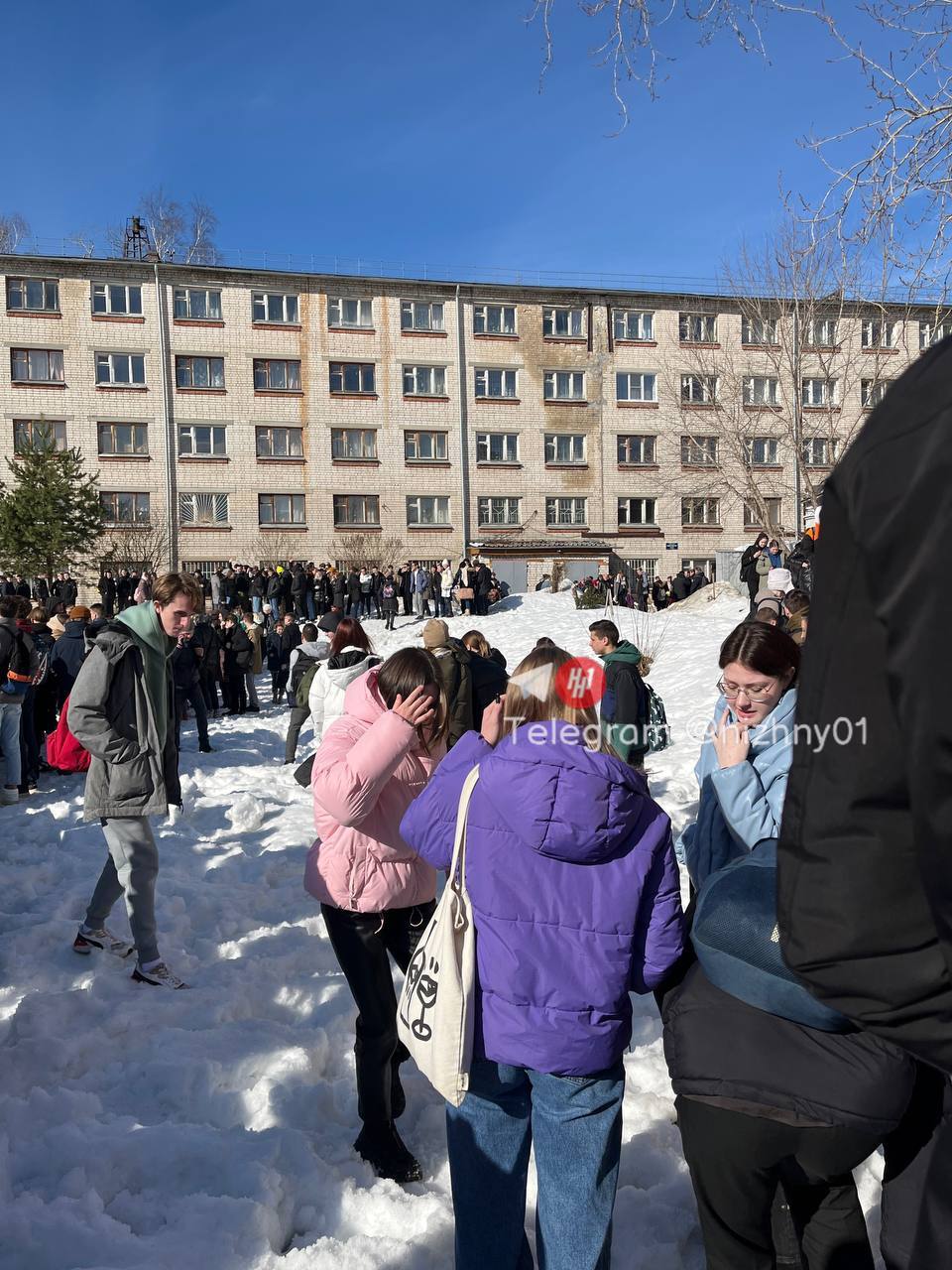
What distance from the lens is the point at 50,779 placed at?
34.7ft

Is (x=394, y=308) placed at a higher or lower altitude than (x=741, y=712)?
higher

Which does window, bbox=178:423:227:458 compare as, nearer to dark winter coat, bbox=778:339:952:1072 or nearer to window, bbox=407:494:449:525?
window, bbox=407:494:449:525

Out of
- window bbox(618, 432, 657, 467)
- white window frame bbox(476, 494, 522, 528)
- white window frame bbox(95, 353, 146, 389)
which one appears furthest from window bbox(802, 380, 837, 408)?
white window frame bbox(95, 353, 146, 389)

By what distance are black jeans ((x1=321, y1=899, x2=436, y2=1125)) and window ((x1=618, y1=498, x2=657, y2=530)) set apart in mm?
38682

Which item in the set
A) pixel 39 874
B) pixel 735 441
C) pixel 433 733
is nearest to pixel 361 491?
pixel 735 441

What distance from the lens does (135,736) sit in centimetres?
524

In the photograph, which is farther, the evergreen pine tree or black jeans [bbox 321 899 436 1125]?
the evergreen pine tree

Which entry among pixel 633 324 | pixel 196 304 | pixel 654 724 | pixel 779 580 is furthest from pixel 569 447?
pixel 654 724

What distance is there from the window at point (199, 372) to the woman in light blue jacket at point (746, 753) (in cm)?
3796

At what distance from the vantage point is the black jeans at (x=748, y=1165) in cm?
223

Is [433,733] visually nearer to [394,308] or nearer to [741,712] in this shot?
[741,712]

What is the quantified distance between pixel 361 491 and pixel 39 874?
109 feet

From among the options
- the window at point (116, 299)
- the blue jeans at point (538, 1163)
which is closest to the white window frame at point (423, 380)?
the window at point (116, 299)

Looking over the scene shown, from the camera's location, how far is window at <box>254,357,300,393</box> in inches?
1517
